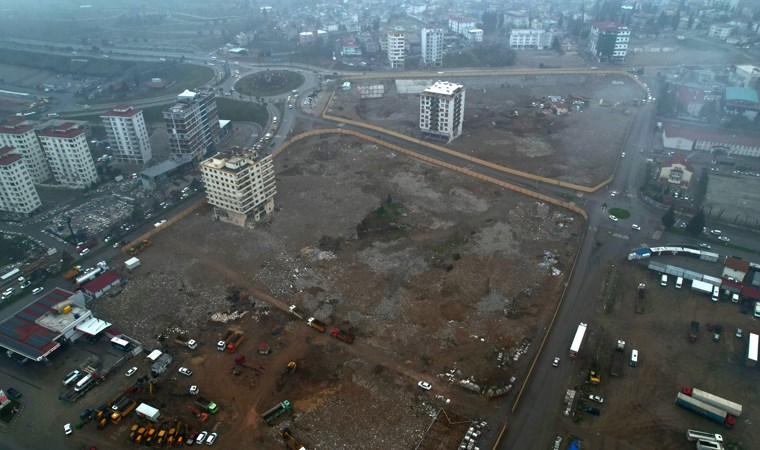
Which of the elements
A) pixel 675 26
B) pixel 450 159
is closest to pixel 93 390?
pixel 450 159

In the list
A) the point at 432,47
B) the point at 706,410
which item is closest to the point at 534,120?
the point at 432,47

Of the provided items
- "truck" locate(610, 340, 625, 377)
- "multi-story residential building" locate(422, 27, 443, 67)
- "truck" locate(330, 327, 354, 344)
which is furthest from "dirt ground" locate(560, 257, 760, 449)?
"multi-story residential building" locate(422, 27, 443, 67)

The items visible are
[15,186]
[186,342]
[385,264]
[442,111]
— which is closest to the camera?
[186,342]

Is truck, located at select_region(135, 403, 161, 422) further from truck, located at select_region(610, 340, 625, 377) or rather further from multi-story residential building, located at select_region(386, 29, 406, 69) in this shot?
multi-story residential building, located at select_region(386, 29, 406, 69)

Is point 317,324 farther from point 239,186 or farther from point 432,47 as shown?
point 432,47

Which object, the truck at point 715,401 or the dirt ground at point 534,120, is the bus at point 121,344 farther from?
the dirt ground at point 534,120

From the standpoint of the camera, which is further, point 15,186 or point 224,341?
point 15,186

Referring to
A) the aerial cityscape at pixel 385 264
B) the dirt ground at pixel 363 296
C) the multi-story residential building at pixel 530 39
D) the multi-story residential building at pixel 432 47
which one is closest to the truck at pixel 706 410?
the aerial cityscape at pixel 385 264

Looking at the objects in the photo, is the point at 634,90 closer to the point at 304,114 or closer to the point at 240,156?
the point at 304,114
